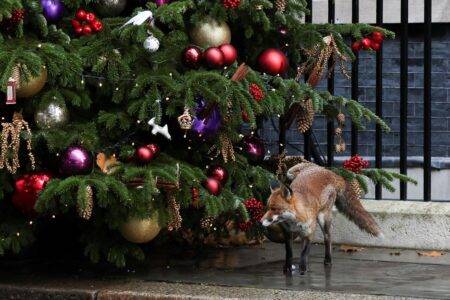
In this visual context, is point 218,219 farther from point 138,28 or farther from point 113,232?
point 138,28

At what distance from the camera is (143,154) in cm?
773

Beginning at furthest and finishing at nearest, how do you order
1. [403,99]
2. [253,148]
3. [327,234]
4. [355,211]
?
1. [403,99]
2. [253,148]
3. [355,211]
4. [327,234]

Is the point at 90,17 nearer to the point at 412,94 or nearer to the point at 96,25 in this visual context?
the point at 96,25

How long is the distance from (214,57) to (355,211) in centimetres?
156

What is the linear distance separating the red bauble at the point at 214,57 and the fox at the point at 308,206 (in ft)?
2.84

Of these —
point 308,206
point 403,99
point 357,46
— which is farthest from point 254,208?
point 403,99

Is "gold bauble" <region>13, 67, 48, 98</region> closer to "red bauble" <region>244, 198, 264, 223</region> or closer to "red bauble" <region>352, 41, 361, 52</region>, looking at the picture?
"red bauble" <region>244, 198, 264, 223</region>

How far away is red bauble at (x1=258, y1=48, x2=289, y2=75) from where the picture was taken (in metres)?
8.45

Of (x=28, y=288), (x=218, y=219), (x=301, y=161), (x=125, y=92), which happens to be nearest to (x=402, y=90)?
(x=301, y=161)

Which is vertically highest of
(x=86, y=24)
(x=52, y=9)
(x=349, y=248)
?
(x=52, y=9)

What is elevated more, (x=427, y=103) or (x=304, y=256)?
(x=427, y=103)

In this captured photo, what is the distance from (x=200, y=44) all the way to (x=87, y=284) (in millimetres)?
1714

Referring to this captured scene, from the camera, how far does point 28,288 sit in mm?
7805

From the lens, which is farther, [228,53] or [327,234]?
[327,234]
